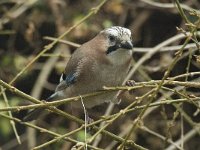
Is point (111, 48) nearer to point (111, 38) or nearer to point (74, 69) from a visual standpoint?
point (111, 38)

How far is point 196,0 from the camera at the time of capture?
5.24 metres

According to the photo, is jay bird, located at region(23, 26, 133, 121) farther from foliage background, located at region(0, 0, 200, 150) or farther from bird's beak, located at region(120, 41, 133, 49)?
foliage background, located at region(0, 0, 200, 150)

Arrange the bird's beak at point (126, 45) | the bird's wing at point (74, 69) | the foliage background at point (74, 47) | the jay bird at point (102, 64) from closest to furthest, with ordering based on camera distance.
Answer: the bird's beak at point (126, 45) < the jay bird at point (102, 64) < the bird's wing at point (74, 69) < the foliage background at point (74, 47)

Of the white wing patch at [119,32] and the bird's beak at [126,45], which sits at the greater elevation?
the white wing patch at [119,32]

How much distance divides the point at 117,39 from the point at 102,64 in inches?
8.5

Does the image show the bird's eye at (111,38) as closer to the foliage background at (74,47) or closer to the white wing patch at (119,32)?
the white wing patch at (119,32)

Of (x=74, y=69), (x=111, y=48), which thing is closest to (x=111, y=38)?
(x=111, y=48)

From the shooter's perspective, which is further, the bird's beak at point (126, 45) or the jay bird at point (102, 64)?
the jay bird at point (102, 64)

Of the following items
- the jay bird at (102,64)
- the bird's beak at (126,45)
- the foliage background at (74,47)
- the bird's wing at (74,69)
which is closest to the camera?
the bird's beak at (126,45)

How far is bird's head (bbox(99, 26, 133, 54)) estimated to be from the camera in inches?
126

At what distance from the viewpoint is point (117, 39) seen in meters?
3.26

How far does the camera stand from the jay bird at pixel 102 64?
329 cm

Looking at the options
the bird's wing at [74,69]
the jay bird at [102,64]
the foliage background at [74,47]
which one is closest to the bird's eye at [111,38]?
the jay bird at [102,64]

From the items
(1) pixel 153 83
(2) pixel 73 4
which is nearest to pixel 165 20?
(2) pixel 73 4
